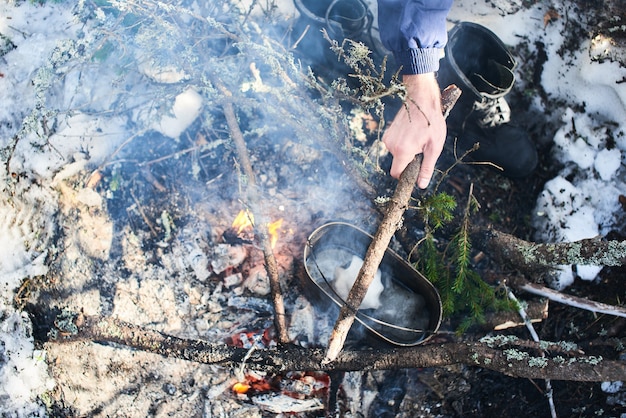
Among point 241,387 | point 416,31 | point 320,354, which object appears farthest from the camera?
point 241,387

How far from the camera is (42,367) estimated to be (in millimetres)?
2902

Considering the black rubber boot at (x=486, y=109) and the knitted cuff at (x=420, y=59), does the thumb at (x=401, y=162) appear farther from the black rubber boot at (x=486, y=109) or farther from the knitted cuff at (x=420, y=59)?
the black rubber boot at (x=486, y=109)

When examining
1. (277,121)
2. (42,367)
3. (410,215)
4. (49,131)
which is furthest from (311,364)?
(49,131)

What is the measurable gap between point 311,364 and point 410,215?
140 centimetres

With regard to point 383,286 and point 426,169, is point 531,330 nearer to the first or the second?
point 383,286

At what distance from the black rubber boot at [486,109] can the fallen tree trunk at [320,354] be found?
171cm

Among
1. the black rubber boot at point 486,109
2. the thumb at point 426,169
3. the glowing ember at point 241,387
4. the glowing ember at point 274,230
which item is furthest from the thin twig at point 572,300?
the glowing ember at point 241,387

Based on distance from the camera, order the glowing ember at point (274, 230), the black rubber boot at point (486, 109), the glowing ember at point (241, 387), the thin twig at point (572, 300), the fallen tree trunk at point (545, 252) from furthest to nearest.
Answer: the black rubber boot at point (486, 109)
the glowing ember at point (274, 230)
the thin twig at point (572, 300)
the glowing ember at point (241, 387)
the fallen tree trunk at point (545, 252)

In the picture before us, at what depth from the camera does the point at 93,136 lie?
3.44m

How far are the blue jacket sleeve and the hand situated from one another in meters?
0.09

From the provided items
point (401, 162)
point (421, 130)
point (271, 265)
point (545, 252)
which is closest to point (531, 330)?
point (545, 252)

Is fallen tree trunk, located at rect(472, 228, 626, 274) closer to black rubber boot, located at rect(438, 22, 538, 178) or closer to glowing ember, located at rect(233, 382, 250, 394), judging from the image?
black rubber boot, located at rect(438, 22, 538, 178)

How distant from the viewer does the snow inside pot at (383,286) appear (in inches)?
123

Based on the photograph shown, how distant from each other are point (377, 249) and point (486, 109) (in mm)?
1767
